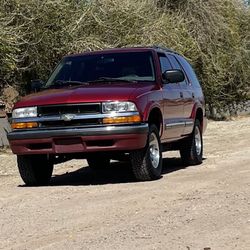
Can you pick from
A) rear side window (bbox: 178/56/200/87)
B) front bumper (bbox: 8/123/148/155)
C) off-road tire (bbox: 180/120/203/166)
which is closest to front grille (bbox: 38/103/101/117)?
front bumper (bbox: 8/123/148/155)

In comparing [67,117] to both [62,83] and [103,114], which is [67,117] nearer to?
[103,114]

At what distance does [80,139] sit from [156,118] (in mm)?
1432

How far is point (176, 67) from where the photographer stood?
11.9 metres

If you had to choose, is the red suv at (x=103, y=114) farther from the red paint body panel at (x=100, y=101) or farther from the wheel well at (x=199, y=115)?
the wheel well at (x=199, y=115)

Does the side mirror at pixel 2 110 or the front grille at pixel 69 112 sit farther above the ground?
the front grille at pixel 69 112

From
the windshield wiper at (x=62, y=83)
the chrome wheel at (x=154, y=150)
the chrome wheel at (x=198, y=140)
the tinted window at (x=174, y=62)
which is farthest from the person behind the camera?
the chrome wheel at (x=198, y=140)

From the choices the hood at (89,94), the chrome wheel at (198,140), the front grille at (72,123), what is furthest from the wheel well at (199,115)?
the front grille at (72,123)

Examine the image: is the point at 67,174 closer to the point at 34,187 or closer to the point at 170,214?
the point at 34,187

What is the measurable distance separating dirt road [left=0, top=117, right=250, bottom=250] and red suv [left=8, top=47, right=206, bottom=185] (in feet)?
1.45

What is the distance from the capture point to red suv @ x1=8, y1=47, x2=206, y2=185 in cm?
916

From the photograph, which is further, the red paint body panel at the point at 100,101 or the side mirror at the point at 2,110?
the side mirror at the point at 2,110

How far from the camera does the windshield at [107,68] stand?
10312 millimetres

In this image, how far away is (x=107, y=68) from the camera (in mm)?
10453

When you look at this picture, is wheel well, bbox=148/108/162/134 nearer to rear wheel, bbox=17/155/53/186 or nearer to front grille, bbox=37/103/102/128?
front grille, bbox=37/103/102/128
